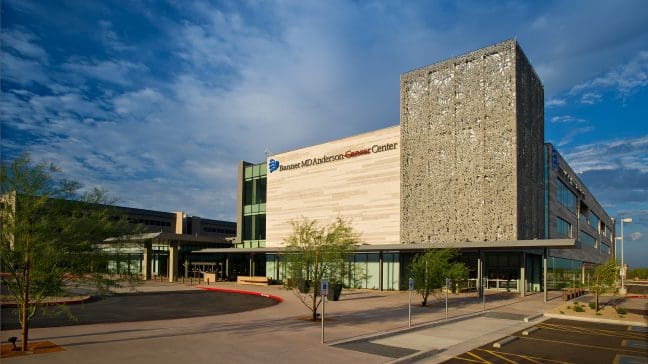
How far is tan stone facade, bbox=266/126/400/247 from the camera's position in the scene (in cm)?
4516

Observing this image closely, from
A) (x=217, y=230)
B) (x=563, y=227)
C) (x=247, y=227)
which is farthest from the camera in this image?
(x=217, y=230)

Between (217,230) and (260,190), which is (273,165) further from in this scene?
(217,230)

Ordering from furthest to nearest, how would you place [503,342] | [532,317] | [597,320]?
[597,320] < [532,317] < [503,342]

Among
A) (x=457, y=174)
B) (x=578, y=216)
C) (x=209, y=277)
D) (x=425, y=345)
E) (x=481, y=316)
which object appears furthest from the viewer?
(x=578, y=216)

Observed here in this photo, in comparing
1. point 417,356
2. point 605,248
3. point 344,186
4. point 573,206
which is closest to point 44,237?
point 417,356

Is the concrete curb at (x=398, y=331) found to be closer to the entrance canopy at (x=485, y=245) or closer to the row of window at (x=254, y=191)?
the entrance canopy at (x=485, y=245)

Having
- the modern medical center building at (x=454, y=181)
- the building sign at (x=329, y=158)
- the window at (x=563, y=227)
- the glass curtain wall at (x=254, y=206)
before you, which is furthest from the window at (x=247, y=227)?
the window at (x=563, y=227)

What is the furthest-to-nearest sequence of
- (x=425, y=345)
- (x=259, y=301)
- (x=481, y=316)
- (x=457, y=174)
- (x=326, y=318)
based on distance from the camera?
(x=457, y=174) < (x=259, y=301) < (x=481, y=316) < (x=326, y=318) < (x=425, y=345)

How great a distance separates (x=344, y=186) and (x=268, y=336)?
3149 cm

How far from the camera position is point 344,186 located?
4869cm

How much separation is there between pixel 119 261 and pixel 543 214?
4296cm

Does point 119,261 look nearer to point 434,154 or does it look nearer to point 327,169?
point 434,154

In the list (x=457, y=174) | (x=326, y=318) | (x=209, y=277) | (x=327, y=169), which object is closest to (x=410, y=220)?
(x=457, y=174)

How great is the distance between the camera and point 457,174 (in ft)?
134
